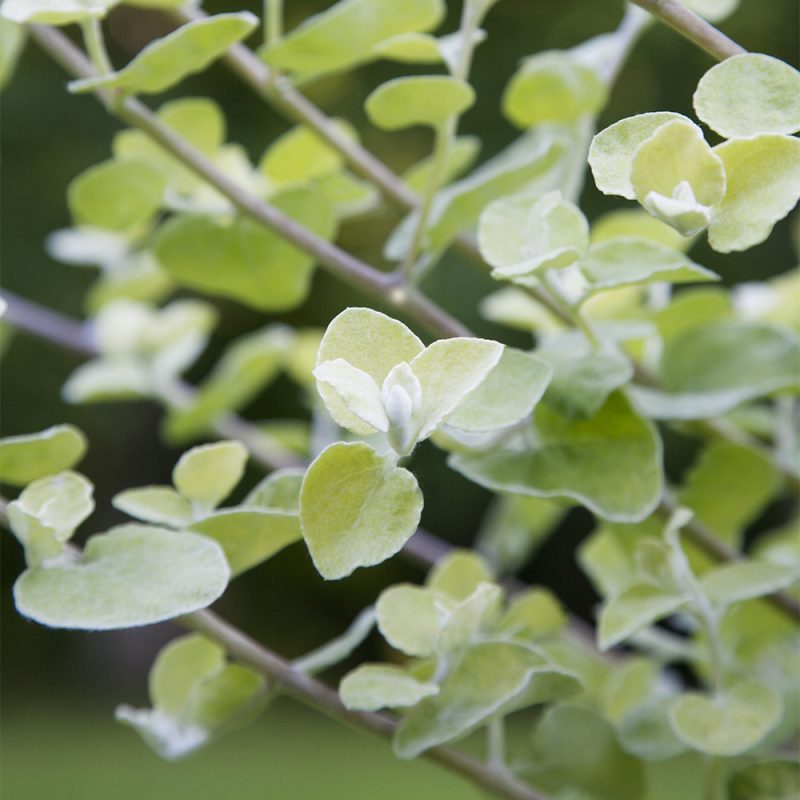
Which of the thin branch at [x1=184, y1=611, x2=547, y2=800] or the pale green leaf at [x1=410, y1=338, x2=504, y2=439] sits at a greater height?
the pale green leaf at [x1=410, y1=338, x2=504, y2=439]

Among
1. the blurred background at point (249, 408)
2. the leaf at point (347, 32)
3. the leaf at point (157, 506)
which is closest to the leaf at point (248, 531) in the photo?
the leaf at point (157, 506)

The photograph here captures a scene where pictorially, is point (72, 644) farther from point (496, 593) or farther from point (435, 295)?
point (496, 593)

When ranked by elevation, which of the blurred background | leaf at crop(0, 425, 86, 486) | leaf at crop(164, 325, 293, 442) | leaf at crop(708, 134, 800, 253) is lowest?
the blurred background

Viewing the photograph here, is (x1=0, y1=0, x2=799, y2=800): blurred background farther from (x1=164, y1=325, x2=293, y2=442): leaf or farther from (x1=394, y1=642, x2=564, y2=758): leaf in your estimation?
(x1=394, y1=642, x2=564, y2=758): leaf

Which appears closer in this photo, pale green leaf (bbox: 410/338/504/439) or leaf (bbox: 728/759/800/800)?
pale green leaf (bbox: 410/338/504/439)

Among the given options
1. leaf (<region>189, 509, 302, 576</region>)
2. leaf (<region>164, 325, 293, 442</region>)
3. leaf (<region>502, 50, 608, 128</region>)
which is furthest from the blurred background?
leaf (<region>189, 509, 302, 576</region>)

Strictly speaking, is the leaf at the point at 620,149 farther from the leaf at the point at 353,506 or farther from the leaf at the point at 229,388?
the leaf at the point at 229,388

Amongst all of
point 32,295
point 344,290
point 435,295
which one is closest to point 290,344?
point 435,295
